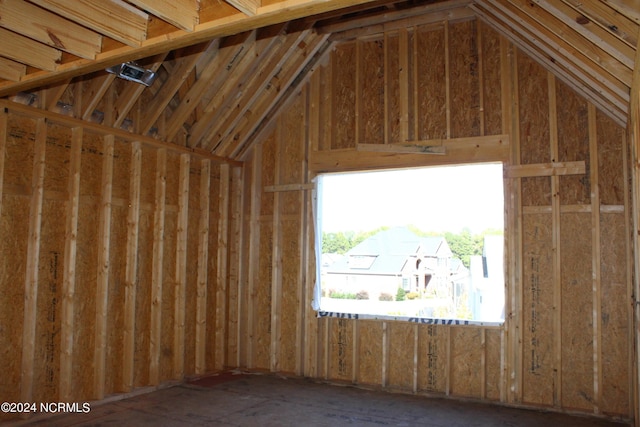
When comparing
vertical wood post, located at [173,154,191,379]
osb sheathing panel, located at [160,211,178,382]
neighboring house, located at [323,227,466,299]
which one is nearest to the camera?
neighboring house, located at [323,227,466,299]

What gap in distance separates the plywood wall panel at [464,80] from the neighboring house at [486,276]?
151 cm

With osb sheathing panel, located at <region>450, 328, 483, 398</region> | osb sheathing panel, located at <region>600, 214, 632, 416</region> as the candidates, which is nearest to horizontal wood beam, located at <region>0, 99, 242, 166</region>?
osb sheathing panel, located at <region>450, 328, 483, 398</region>

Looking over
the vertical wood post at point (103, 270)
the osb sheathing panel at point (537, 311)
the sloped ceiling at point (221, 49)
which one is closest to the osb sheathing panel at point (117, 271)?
the vertical wood post at point (103, 270)

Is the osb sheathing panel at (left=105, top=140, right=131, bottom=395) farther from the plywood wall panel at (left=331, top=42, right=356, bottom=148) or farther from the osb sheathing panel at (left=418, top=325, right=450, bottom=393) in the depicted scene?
the osb sheathing panel at (left=418, top=325, right=450, bottom=393)

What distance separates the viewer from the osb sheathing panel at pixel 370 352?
678 centimetres

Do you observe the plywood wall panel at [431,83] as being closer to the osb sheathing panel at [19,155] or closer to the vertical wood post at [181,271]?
the vertical wood post at [181,271]

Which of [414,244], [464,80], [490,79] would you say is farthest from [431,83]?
[414,244]

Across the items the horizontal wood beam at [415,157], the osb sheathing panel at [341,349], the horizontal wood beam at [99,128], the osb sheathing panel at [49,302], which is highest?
the horizontal wood beam at [99,128]

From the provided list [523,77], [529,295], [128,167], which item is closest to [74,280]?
[128,167]

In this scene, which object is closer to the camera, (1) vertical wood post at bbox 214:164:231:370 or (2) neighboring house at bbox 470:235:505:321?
(2) neighboring house at bbox 470:235:505:321

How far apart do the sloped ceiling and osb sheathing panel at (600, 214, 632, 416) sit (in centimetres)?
134

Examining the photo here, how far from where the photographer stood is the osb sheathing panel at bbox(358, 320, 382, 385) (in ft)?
22.2

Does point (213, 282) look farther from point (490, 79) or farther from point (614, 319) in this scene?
point (614, 319)

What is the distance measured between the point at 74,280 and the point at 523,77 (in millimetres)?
5989
